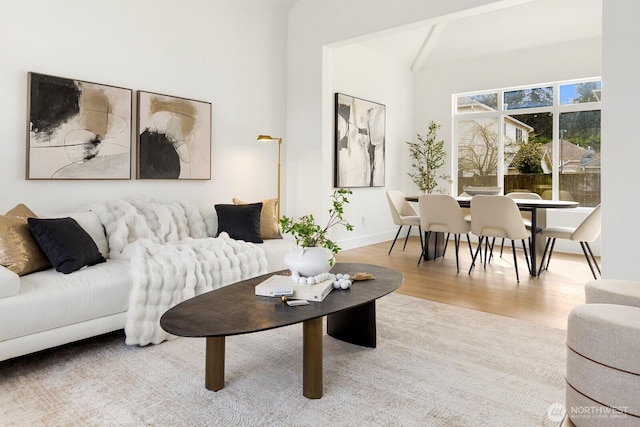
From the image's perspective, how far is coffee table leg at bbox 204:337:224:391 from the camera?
2.01 m

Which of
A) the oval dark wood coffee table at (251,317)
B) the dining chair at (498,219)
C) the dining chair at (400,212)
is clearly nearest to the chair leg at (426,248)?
the dining chair at (400,212)

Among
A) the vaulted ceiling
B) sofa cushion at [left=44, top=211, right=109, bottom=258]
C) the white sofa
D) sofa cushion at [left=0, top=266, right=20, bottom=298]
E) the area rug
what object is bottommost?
the area rug

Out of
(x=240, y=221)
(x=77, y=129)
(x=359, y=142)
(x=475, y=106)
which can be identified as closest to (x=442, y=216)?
(x=359, y=142)

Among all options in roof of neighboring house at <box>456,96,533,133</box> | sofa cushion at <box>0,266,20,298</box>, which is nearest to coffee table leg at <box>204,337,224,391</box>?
sofa cushion at <box>0,266,20,298</box>

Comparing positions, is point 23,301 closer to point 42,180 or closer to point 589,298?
point 42,180

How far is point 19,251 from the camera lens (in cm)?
244

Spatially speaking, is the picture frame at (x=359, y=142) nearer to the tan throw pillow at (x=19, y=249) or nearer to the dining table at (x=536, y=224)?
the dining table at (x=536, y=224)

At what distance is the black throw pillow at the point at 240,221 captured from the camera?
385 centimetres

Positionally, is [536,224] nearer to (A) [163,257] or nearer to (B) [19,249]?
(A) [163,257]

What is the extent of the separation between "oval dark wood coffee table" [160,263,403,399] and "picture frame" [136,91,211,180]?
2153 millimetres

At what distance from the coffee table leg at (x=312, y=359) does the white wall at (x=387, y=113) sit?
140 inches

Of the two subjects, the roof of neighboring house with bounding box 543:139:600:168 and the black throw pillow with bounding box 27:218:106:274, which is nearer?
the black throw pillow with bounding box 27:218:106:274

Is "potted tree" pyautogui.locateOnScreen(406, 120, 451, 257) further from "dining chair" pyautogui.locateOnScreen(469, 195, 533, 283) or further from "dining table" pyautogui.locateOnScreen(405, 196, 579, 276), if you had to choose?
"dining chair" pyautogui.locateOnScreen(469, 195, 533, 283)

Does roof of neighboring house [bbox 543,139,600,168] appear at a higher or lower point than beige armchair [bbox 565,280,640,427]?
higher
